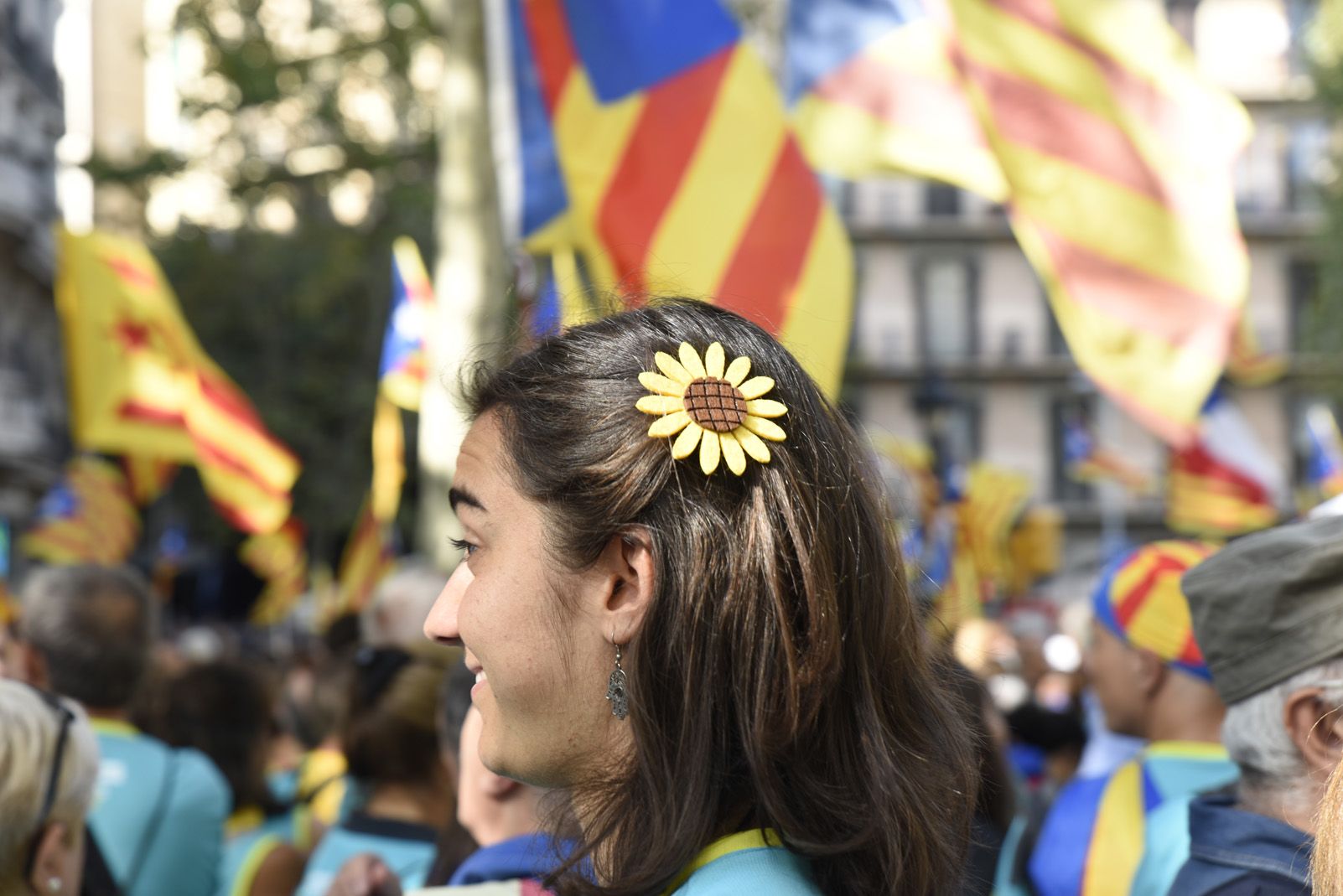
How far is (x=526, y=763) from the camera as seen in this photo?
67.9 inches

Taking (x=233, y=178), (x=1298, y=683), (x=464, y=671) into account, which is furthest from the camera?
(x=233, y=178)

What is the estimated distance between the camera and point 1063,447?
155ft

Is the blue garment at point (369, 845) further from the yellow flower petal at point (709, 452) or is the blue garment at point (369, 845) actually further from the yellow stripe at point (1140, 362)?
the yellow flower petal at point (709, 452)

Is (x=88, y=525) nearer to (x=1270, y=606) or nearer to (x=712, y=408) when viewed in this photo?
(x=1270, y=606)

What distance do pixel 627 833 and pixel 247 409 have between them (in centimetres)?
825

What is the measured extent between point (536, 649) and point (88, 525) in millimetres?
10332

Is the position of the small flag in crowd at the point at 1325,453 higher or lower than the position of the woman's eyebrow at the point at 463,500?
lower

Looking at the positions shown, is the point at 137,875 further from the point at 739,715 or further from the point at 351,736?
the point at 739,715

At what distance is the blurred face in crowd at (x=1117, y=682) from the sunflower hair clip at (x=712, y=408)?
2267 mm

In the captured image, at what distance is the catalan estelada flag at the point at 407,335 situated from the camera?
9.80m

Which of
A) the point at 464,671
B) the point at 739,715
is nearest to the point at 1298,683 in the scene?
the point at 739,715

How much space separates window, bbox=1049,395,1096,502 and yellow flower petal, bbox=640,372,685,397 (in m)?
46.1

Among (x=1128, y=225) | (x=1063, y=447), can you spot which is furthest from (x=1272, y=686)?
(x=1063, y=447)

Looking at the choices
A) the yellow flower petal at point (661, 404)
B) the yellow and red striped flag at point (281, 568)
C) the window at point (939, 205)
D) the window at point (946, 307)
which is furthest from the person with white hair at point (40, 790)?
the window at point (939, 205)
